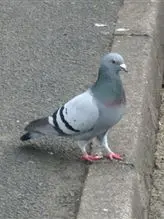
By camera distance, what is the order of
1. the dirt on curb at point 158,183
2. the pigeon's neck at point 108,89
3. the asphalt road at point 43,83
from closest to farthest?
the asphalt road at point 43,83 < the pigeon's neck at point 108,89 < the dirt on curb at point 158,183

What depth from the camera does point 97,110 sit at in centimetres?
433

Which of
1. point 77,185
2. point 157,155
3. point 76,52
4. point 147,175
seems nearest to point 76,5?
point 76,52

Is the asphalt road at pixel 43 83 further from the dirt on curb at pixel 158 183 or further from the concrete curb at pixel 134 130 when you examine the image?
the dirt on curb at pixel 158 183

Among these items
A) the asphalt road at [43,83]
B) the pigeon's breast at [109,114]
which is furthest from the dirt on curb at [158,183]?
the pigeon's breast at [109,114]

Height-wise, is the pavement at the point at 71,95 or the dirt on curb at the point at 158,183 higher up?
Result: the pavement at the point at 71,95

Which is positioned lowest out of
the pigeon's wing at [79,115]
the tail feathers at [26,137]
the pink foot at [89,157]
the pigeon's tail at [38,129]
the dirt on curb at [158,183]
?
the dirt on curb at [158,183]

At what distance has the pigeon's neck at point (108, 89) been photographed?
4.34 m

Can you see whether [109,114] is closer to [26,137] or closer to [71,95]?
[26,137]

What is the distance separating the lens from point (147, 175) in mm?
4898

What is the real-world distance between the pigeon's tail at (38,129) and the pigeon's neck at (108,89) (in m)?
0.34

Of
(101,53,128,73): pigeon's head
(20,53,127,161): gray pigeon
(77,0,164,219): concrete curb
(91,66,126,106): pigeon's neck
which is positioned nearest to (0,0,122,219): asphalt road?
(77,0,164,219): concrete curb

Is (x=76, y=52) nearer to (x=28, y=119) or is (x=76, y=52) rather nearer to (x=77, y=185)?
(x=28, y=119)

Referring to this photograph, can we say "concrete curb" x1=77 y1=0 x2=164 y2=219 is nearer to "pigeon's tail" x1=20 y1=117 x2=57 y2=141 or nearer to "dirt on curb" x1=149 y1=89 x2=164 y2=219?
"dirt on curb" x1=149 y1=89 x2=164 y2=219

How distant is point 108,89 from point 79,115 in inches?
8.7
